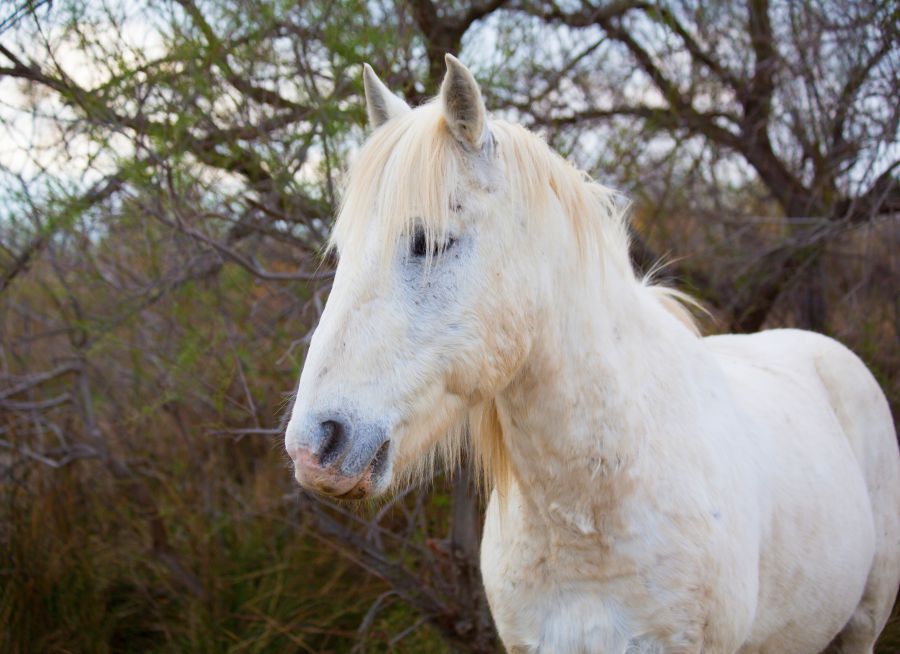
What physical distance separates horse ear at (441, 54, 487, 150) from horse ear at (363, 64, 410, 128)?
0.34 meters

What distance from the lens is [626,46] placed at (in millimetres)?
4723

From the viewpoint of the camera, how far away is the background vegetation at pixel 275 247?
332 centimetres

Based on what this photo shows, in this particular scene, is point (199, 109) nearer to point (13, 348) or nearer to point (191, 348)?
point (191, 348)

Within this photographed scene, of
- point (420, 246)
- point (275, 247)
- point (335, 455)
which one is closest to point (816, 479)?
point (420, 246)

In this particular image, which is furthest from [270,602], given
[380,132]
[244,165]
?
[380,132]

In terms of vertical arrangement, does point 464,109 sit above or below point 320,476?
above

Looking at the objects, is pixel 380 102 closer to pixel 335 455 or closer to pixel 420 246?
Answer: pixel 420 246

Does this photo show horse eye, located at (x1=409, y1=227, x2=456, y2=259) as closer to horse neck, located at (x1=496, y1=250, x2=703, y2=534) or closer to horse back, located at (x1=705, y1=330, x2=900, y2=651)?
horse neck, located at (x1=496, y1=250, x2=703, y2=534)

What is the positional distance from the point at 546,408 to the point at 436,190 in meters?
0.60

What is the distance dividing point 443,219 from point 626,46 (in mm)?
3414

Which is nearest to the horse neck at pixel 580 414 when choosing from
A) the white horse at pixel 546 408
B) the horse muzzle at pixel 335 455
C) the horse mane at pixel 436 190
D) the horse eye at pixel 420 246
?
the white horse at pixel 546 408

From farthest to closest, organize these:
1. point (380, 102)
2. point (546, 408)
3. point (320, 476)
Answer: point (380, 102)
point (546, 408)
point (320, 476)

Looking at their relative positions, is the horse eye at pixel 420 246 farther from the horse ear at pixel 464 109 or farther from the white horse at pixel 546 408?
the horse ear at pixel 464 109

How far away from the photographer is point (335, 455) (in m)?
1.60
